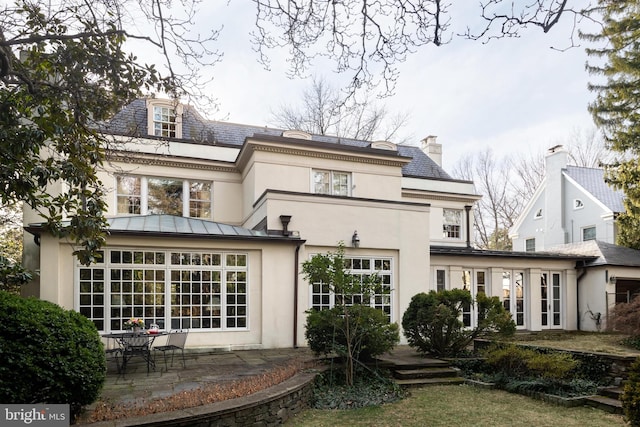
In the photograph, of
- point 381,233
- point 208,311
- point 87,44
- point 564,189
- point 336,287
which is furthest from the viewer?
point 564,189

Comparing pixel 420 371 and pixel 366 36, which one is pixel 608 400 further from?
pixel 366 36

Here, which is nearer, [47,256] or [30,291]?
[47,256]

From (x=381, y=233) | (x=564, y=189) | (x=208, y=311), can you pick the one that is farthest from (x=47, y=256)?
(x=564, y=189)

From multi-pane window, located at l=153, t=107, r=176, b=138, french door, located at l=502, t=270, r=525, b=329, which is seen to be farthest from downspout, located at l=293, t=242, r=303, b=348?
french door, located at l=502, t=270, r=525, b=329

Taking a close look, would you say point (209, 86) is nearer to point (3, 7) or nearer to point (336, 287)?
point (3, 7)

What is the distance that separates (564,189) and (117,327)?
2306 cm

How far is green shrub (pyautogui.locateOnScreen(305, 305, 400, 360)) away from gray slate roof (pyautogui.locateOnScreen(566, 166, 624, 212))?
1828cm

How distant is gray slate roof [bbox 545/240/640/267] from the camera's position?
15836 mm

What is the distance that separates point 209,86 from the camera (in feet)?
20.7

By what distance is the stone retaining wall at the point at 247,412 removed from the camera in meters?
5.13

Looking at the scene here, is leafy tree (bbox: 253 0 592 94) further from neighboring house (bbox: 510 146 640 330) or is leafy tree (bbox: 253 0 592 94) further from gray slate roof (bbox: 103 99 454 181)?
neighboring house (bbox: 510 146 640 330)

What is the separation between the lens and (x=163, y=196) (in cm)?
1530

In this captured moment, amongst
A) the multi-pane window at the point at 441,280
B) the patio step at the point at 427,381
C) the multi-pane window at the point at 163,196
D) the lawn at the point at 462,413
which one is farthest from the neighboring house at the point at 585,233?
the multi-pane window at the point at 163,196

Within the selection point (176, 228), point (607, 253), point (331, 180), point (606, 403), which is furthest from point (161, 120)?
point (607, 253)
